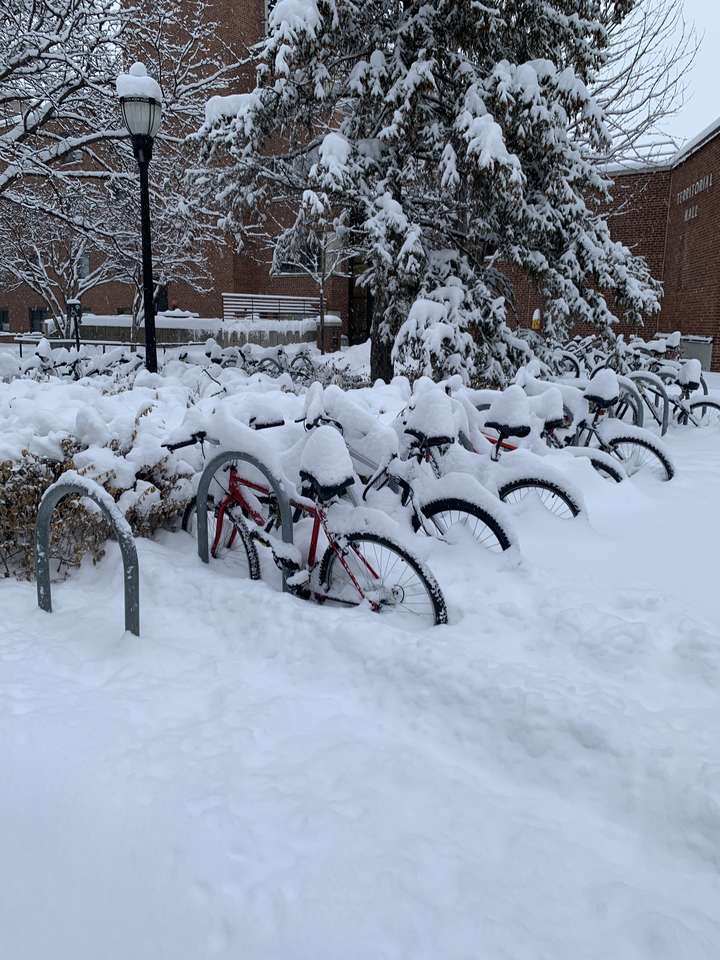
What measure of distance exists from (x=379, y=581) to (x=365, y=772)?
119cm

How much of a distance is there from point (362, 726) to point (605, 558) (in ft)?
6.93

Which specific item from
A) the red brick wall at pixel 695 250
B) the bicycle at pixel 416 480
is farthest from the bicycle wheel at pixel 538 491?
the red brick wall at pixel 695 250

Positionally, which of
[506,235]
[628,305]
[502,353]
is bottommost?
[502,353]

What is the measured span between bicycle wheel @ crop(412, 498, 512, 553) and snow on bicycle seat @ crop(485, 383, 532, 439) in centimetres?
69

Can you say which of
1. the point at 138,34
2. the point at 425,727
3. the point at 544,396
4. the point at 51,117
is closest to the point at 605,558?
the point at 544,396

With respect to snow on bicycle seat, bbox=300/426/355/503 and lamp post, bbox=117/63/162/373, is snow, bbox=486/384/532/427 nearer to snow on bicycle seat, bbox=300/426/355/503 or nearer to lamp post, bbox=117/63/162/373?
snow on bicycle seat, bbox=300/426/355/503

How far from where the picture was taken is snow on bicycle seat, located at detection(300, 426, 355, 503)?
3436 mm

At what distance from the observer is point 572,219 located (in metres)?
10.1

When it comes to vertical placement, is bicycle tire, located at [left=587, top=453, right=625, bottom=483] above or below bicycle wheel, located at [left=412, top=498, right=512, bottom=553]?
above

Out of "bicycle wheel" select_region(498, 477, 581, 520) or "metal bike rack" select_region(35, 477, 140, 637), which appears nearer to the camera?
"metal bike rack" select_region(35, 477, 140, 637)

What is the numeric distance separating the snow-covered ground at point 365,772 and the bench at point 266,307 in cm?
2305

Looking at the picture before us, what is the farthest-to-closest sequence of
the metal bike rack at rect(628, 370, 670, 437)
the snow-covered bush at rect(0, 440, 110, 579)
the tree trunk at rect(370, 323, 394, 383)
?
the tree trunk at rect(370, 323, 394, 383) → the metal bike rack at rect(628, 370, 670, 437) → the snow-covered bush at rect(0, 440, 110, 579)

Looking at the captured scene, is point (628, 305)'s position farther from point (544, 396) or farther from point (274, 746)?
point (274, 746)

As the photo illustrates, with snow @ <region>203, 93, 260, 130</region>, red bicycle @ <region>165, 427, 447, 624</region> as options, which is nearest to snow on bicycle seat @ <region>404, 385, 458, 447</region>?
red bicycle @ <region>165, 427, 447, 624</region>
